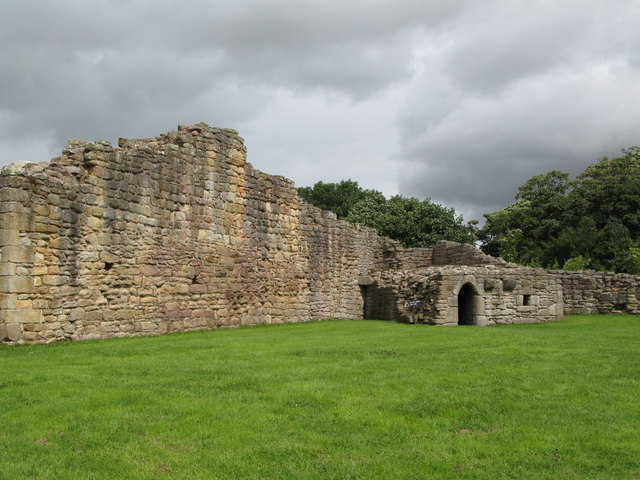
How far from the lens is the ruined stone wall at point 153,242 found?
44.5 ft

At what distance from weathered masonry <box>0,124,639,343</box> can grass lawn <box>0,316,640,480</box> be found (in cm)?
272

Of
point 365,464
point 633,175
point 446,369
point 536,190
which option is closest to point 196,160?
point 446,369

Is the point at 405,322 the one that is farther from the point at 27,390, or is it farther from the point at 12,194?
the point at 27,390

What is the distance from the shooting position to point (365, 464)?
5738mm

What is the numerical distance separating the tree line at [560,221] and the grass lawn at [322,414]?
2932 centimetres

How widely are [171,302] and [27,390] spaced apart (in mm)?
8851

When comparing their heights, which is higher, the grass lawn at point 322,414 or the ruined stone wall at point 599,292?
the ruined stone wall at point 599,292

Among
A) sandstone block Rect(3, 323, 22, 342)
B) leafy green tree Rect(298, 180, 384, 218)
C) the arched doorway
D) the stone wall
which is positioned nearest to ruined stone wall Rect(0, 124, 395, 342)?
sandstone block Rect(3, 323, 22, 342)

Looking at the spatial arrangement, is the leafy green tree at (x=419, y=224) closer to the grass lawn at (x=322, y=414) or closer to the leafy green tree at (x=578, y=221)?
the leafy green tree at (x=578, y=221)

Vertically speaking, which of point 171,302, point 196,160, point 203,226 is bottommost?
point 171,302

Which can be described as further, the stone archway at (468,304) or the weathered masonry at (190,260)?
the stone archway at (468,304)

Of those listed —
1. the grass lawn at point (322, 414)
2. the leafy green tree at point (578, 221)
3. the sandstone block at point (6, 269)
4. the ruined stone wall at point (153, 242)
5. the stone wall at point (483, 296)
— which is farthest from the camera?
the leafy green tree at point (578, 221)

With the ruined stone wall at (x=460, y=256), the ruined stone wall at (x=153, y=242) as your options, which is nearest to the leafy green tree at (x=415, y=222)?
the ruined stone wall at (x=460, y=256)

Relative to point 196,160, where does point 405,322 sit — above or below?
below
